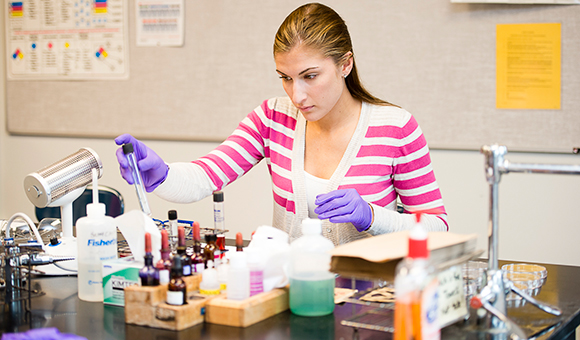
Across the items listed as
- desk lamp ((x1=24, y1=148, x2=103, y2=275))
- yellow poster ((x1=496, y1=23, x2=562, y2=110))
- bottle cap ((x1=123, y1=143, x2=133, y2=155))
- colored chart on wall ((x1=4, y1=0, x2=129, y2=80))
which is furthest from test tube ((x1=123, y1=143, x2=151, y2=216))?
colored chart on wall ((x1=4, y1=0, x2=129, y2=80))

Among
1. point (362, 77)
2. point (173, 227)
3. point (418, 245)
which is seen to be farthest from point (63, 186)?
point (362, 77)

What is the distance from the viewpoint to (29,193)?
4.89ft

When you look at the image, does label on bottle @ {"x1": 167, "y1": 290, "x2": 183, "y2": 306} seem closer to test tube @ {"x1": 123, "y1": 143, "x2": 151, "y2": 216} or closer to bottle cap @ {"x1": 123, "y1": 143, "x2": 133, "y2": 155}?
test tube @ {"x1": 123, "y1": 143, "x2": 151, "y2": 216}

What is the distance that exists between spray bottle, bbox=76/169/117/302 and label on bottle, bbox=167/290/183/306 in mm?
240

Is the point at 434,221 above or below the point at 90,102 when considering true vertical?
below

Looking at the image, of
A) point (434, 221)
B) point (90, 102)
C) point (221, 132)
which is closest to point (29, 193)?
point (434, 221)

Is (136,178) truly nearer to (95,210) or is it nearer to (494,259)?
(95,210)

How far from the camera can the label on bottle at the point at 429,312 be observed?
2.58 feet

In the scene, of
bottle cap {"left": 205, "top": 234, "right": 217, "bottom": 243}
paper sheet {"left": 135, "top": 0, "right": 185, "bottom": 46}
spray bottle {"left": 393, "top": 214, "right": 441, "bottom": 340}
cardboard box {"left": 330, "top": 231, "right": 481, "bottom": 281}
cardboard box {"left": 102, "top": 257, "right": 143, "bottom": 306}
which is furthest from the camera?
paper sheet {"left": 135, "top": 0, "right": 185, "bottom": 46}

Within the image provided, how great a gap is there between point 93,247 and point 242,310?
1.26 feet

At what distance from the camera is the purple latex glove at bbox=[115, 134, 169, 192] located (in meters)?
1.49

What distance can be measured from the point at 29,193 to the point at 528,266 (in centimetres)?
123

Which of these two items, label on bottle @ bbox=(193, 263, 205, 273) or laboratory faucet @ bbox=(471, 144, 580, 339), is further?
label on bottle @ bbox=(193, 263, 205, 273)

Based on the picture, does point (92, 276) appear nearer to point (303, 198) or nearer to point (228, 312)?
point (228, 312)
